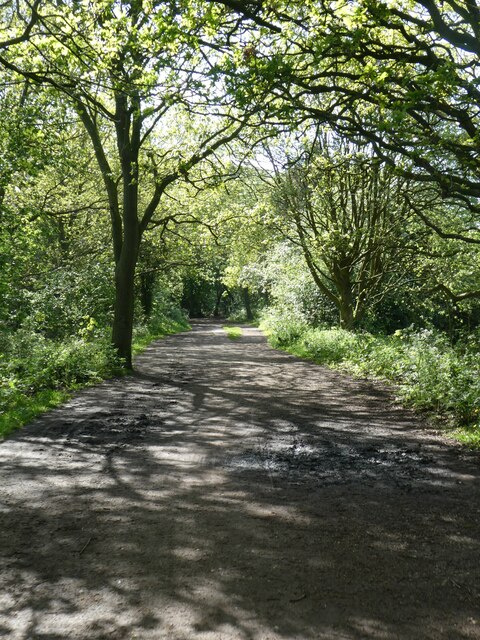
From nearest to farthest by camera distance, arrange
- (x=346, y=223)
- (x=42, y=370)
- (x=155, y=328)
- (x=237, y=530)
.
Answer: (x=237, y=530) → (x=42, y=370) → (x=346, y=223) → (x=155, y=328)

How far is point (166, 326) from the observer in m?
35.9

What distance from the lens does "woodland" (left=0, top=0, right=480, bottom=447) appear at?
346 inches

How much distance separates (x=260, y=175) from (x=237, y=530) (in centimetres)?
1981

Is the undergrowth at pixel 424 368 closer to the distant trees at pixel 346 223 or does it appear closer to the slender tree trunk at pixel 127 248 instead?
the distant trees at pixel 346 223

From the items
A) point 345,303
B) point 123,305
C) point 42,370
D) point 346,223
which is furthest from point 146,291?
point 42,370

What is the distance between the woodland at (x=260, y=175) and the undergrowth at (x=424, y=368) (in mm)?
56

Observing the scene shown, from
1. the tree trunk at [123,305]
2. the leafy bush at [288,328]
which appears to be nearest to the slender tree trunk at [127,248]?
the tree trunk at [123,305]

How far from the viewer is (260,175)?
75.1ft

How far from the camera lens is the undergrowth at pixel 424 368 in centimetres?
872

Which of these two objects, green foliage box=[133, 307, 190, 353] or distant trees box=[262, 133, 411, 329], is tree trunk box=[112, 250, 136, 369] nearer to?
green foliage box=[133, 307, 190, 353]

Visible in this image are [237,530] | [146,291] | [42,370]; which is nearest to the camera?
[237,530]

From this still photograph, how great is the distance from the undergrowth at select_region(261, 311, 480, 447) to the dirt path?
28.2 inches

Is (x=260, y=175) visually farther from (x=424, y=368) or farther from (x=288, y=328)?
(x=424, y=368)

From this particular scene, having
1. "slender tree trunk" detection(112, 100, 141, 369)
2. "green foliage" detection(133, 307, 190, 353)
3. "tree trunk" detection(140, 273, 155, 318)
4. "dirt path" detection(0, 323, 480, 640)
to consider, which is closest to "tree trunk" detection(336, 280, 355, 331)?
"green foliage" detection(133, 307, 190, 353)
